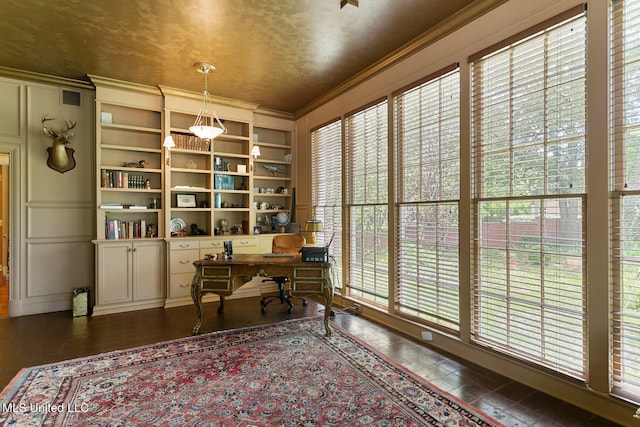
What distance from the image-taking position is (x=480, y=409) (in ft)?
6.89

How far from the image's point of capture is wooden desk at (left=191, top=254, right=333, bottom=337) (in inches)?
132

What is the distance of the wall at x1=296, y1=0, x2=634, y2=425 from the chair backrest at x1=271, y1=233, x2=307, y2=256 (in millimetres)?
1662

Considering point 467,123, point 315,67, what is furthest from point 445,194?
point 315,67

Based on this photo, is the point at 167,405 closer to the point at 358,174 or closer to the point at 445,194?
the point at 445,194

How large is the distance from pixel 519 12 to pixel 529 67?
1.46 feet

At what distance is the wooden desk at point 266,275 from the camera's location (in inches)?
132

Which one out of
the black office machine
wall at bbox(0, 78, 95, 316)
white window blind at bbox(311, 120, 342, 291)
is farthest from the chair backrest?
wall at bbox(0, 78, 95, 316)

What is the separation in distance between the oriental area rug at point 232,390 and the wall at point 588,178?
0.67 m

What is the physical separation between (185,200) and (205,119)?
134cm

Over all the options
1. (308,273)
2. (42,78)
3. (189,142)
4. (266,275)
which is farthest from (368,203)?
(42,78)

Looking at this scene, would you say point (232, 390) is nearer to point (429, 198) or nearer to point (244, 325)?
point (244, 325)

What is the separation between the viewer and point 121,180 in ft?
14.6

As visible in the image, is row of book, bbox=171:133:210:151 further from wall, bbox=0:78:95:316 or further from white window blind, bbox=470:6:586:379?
white window blind, bbox=470:6:586:379

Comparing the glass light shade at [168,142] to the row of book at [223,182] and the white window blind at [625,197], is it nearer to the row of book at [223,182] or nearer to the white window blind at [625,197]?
the row of book at [223,182]
